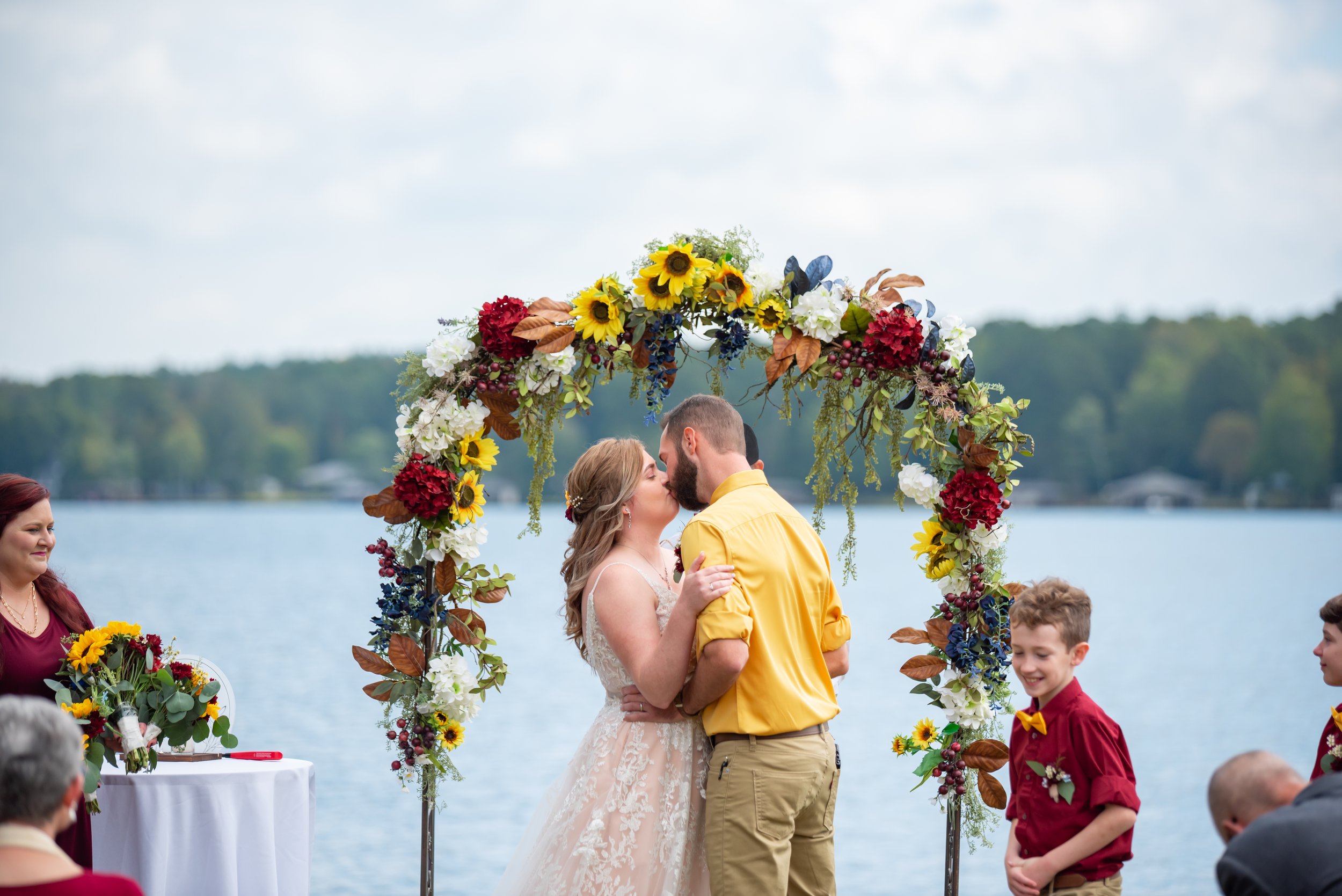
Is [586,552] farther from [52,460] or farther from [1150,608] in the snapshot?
[52,460]

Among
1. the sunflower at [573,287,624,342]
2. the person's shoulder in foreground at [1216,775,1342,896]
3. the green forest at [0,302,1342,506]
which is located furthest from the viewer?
the green forest at [0,302,1342,506]

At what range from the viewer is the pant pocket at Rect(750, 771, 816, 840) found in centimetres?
356

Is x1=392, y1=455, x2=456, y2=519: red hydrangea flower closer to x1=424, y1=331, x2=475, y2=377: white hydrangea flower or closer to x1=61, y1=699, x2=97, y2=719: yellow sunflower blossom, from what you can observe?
x1=424, y1=331, x2=475, y2=377: white hydrangea flower

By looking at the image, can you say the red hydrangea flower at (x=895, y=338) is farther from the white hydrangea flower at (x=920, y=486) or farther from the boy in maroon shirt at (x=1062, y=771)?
A: the boy in maroon shirt at (x=1062, y=771)

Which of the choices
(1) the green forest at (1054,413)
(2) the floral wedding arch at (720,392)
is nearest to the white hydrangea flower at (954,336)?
(2) the floral wedding arch at (720,392)

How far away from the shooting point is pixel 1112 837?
332 cm

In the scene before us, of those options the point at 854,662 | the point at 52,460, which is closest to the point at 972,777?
the point at 854,662

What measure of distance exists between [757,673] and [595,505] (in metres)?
0.79

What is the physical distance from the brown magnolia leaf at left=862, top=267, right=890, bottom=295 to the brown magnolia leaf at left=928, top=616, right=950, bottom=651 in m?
1.35

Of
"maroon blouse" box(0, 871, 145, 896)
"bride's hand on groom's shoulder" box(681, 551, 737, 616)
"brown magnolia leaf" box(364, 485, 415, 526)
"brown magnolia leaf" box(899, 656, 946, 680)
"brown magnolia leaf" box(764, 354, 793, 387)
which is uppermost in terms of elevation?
"brown magnolia leaf" box(764, 354, 793, 387)

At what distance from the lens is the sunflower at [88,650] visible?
4.11m

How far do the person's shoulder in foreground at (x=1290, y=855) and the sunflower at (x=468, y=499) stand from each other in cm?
318

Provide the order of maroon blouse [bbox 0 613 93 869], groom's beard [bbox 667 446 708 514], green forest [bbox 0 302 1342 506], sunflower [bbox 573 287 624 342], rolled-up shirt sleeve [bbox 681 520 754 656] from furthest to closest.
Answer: green forest [bbox 0 302 1342 506] → sunflower [bbox 573 287 624 342] → maroon blouse [bbox 0 613 93 869] → groom's beard [bbox 667 446 708 514] → rolled-up shirt sleeve [bbox 681 520 754 656]

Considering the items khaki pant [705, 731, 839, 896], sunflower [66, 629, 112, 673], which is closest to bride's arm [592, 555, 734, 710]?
khaki pant [705, 731, 839, 896]
